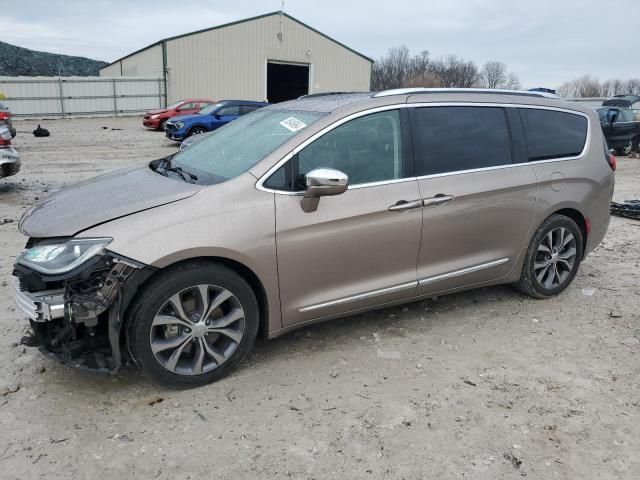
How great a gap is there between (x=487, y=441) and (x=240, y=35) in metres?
33.7

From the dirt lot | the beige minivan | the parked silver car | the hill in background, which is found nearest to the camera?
the dirt lot

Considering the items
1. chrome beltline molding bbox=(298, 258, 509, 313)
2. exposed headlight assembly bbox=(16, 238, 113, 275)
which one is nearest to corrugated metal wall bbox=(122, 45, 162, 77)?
chrome beltline molding bbox=(298, 258, 509, 313)

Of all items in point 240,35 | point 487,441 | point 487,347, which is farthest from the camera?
point 240,35

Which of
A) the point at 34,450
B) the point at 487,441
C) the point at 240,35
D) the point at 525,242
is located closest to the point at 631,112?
the point at 525,242

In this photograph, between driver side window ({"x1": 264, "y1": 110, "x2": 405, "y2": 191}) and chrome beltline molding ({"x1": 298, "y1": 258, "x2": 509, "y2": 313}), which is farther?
chrome beltline molding ({"x1": 298, "y1": 258, "x2": 509, "y2": 313})

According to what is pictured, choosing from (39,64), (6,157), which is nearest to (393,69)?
(39,64)

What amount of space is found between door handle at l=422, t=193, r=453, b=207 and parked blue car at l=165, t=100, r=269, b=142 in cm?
1559

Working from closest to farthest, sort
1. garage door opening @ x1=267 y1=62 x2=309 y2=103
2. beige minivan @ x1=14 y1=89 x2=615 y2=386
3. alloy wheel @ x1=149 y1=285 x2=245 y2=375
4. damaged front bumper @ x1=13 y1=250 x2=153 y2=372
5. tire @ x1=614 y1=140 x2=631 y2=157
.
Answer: damaged front bumper @ x1=13 y1=250 x2=153 y2=372 → beige minivan @ x1=14 y1=89 x2=615 y2=386 → alloy wheel @ x1=149 y1=285 x2=245 y2=375 → tire @ x1=614 y1=140 x2=631 y2=157 → garage door opening @ x1=267 y1=62 x2=309 y2=103

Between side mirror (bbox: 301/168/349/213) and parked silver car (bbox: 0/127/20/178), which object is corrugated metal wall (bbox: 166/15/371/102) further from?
side mirror (bbox: 301/168/349/213)

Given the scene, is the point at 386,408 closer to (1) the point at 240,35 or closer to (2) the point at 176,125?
(2) the point at 176,125

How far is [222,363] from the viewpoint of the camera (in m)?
3.32

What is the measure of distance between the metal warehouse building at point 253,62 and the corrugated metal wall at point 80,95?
1.29 meters

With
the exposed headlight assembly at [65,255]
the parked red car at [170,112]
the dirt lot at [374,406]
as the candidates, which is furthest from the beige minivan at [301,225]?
the parked red car at [170,112]

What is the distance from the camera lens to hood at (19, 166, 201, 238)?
3.03 m
